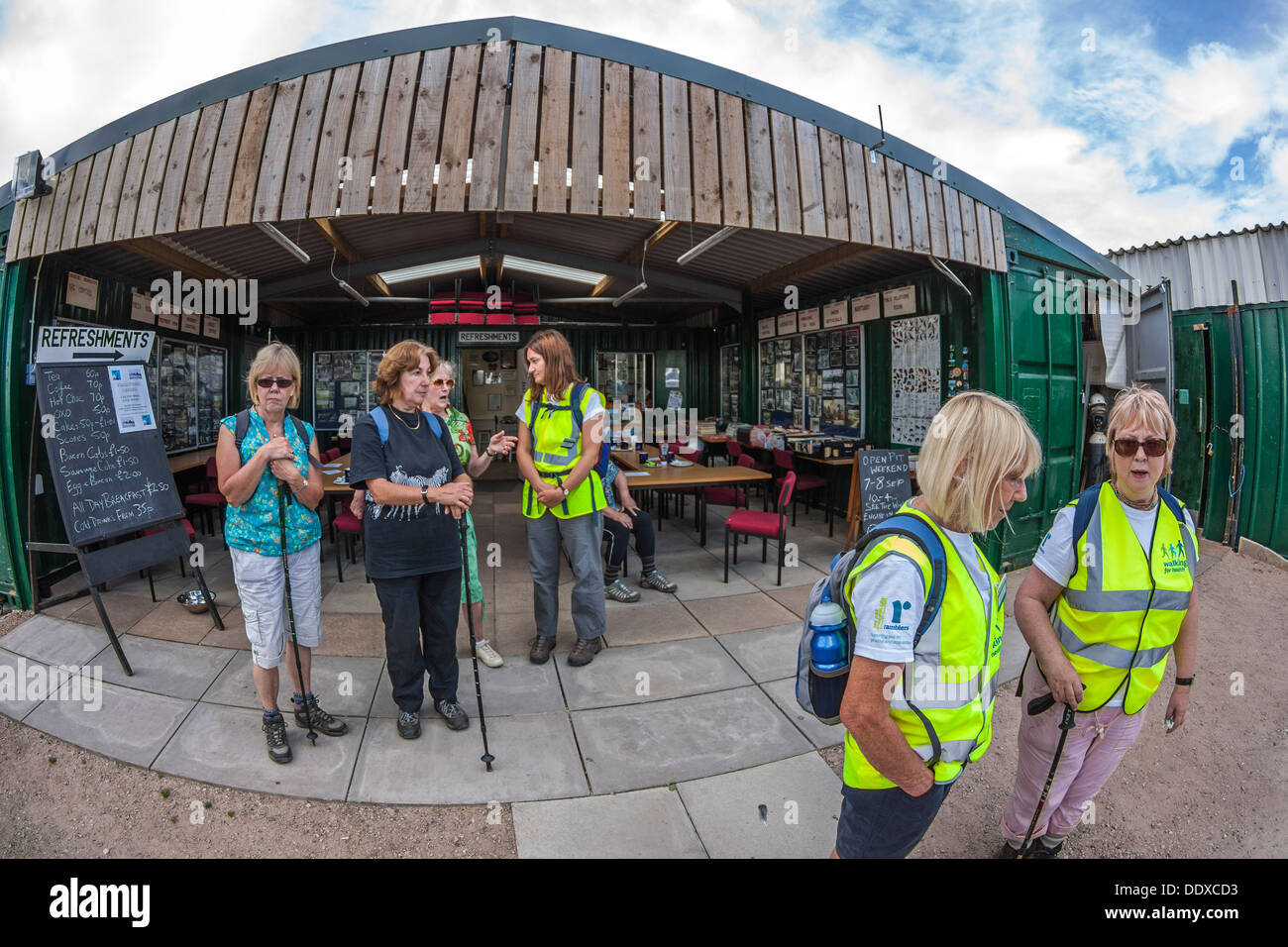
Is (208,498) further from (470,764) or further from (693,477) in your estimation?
(470,764)

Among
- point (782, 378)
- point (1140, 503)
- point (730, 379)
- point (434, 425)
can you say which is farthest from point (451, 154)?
point (730, 379)

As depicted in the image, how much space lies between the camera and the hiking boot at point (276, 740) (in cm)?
286

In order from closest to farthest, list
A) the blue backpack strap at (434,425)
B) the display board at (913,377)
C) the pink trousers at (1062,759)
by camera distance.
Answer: the pink trousers at (1062,759) < the blue backpack strap at (434,425) < the display board at (913,377)

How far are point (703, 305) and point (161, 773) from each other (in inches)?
409

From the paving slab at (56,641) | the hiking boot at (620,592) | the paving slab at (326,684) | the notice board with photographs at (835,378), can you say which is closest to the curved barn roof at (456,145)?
the paving slab at (56,641)

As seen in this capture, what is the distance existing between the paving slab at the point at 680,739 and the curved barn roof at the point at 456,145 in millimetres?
3034

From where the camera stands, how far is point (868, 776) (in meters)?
1.48

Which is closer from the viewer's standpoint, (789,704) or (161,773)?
(161,773)

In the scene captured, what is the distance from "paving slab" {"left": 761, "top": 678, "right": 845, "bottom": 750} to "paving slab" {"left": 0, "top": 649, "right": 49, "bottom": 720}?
425 cm

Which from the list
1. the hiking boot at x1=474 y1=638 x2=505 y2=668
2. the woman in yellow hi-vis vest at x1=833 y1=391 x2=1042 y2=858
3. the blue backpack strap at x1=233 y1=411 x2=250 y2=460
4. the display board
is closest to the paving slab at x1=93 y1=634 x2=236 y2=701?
the hiking boot at x1=474 y1=638 x2=505 y2=668

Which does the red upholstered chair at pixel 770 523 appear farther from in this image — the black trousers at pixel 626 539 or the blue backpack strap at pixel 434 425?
the blue backpack strap at pixel 434 425

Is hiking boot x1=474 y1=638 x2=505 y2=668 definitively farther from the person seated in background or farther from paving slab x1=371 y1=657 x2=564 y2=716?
the person seated in background
